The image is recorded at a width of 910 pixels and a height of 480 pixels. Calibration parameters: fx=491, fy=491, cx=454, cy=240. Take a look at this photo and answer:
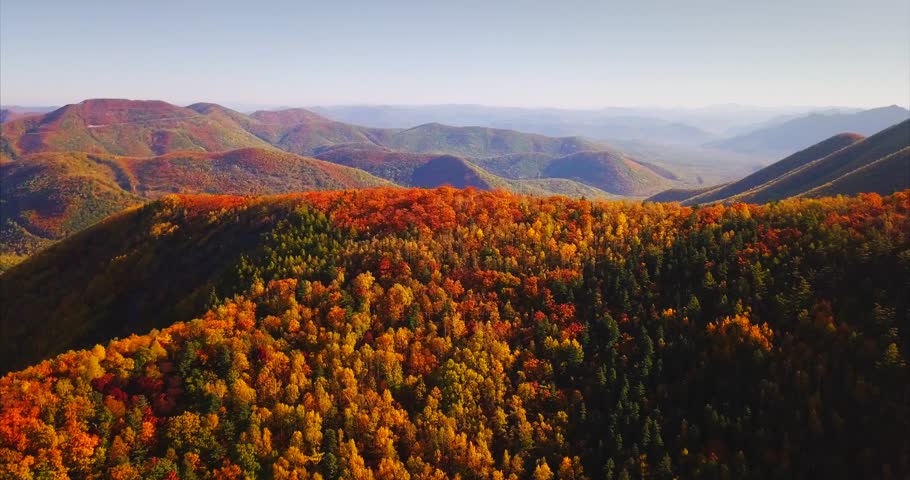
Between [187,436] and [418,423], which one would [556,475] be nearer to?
[418,423]

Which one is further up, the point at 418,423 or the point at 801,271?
the point at 801,271

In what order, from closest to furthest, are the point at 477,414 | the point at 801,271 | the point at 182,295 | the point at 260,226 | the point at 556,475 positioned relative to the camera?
the point at 556,475 < the point at 477,414 < the point at 801,271 < the point at 182,295 < the point at 260,226

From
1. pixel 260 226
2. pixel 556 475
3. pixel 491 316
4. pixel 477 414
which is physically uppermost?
pixel 260 226

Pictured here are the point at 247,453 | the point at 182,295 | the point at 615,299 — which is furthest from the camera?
the point at 182,295

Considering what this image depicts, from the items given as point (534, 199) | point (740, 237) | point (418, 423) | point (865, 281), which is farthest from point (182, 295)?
point (865, 281)

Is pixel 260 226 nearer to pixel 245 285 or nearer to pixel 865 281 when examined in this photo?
pixel 245 285

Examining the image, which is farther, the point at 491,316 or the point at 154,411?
the point at 491,316

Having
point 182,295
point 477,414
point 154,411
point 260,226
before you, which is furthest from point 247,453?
point 260,226
